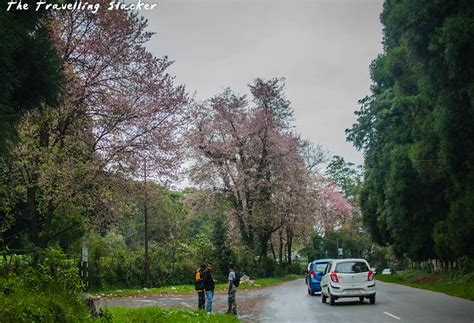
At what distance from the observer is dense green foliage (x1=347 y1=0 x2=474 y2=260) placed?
1861 cm

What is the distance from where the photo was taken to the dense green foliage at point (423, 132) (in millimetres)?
18609

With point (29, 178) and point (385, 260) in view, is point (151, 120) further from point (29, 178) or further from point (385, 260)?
point (385, 260)

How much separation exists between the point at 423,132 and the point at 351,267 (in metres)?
9.32

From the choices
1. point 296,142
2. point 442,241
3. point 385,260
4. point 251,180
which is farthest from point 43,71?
point 385,260

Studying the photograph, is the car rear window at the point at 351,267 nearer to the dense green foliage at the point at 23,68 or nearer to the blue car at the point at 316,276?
the blue car at the point at 316,276

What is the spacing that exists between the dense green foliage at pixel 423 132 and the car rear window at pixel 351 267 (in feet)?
16.3

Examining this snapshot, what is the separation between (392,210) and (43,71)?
28.8 meters

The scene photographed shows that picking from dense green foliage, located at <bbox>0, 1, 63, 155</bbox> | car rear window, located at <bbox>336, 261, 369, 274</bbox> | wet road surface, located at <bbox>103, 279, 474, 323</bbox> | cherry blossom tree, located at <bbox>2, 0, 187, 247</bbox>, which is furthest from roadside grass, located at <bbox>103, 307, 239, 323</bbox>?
cherry blossom tree, located at <bbox>2, 0, 187, 247</bbox>

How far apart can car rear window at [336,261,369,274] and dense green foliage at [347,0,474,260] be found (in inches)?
195

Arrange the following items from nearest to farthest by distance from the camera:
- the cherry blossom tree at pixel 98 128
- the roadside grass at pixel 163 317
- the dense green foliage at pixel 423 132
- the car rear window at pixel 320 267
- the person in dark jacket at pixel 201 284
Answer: the roadside grass at pixel 163 317 → the dense green foliage at pixel 423 132 → the person in dark jacket at pixel 201 284 → the cherry blossom tree at pixel 98 128 → the car rear window at pixel 320 267

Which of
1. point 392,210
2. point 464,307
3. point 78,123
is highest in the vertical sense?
point 78,123

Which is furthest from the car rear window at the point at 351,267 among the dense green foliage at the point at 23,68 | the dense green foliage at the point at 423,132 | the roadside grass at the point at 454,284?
the dense green foliage at the point at 23,68

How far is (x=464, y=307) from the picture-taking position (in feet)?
61.6

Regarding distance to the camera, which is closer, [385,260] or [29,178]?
[29,178]
